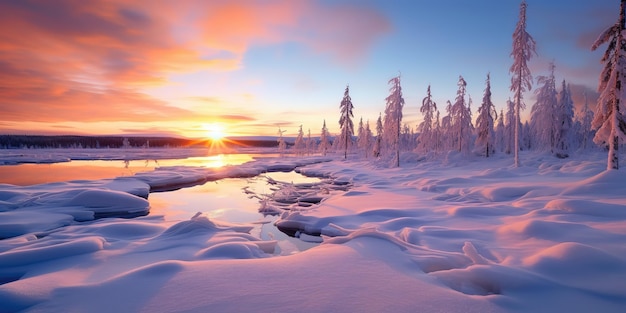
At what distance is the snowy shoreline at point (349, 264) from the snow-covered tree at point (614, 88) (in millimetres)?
6251

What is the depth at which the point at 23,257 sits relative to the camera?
583 cm

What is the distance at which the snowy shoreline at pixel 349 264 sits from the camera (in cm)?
359

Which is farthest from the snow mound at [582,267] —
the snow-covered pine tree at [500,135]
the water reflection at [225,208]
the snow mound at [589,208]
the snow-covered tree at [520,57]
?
the snow-covered pine tree at [500,135]

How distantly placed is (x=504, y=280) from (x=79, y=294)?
6296mm

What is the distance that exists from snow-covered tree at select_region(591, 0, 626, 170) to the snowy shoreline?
6251 mm

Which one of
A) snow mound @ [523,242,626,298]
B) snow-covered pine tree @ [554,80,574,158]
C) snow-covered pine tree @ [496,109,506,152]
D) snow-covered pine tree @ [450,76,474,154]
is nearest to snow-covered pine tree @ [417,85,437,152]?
snow-covered pine tree @ [450,76,474,154]

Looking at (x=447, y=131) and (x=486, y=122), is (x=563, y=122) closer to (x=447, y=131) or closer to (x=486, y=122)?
(x=486, y=122)

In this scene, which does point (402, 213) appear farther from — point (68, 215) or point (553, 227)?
point (68, 215)

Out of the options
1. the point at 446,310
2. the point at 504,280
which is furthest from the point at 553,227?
the point at 446,310

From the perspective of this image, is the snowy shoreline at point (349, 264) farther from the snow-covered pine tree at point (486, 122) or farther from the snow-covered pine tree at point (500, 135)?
the snow-covered pine tree at point (500, 135)

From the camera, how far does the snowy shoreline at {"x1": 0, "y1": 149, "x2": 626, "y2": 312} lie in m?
3.59

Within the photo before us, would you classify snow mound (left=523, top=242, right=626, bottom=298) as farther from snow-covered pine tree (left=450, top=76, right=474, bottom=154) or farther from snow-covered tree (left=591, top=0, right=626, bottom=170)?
snow-covered pine tree (left=450, top=76, right=474, bottom=154)

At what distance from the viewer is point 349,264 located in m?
4.76

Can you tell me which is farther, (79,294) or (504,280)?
(504,280)
